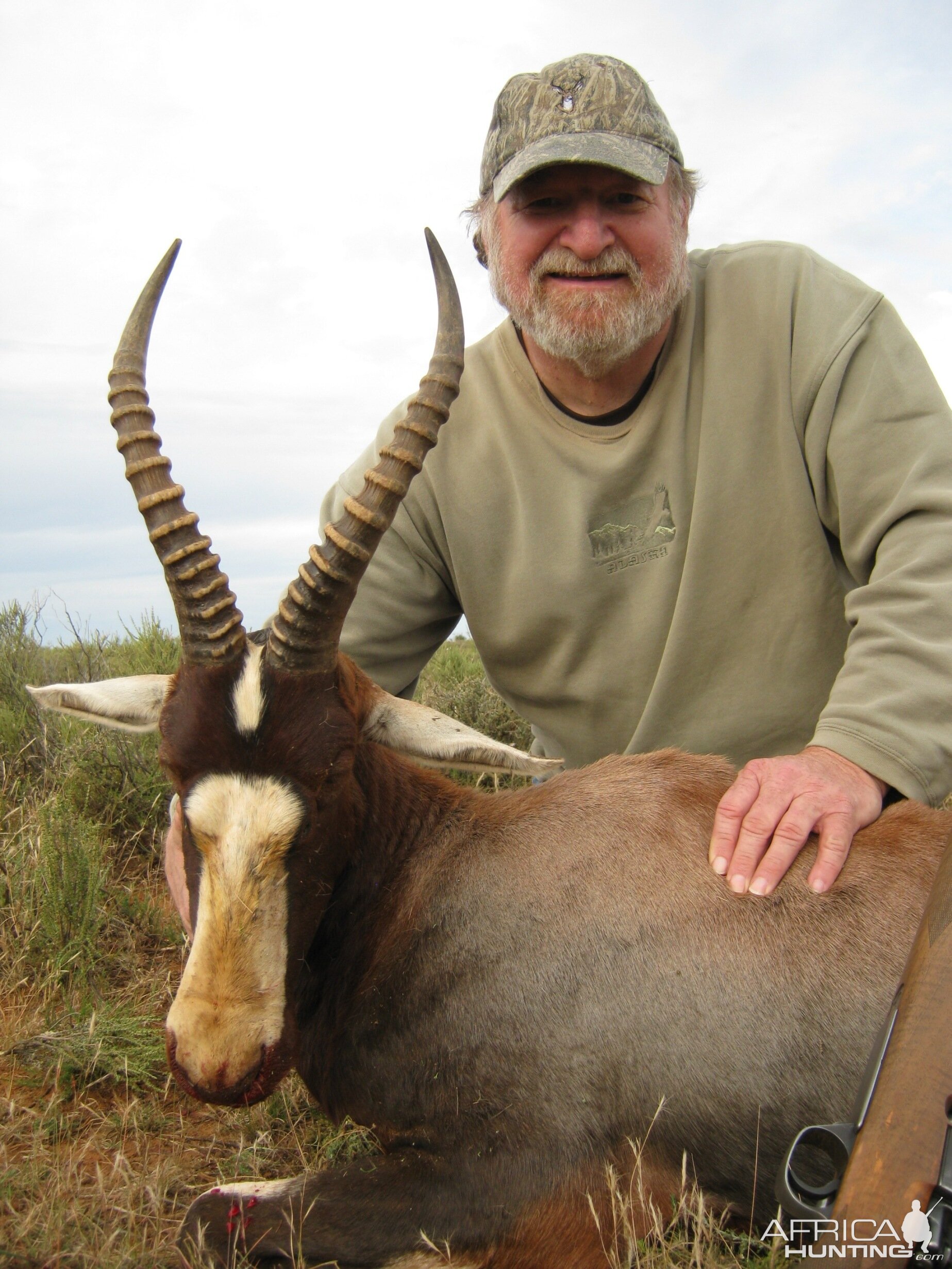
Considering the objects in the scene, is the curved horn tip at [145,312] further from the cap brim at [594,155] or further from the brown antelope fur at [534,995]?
the cap brim at [594,155]

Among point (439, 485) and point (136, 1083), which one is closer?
point (136, 1083)

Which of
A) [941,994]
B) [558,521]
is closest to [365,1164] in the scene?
[941,994]

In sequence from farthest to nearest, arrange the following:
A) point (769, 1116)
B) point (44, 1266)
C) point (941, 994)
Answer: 1. point (769, 1116)
2. point (44, 1266)
3. point (941, 994)

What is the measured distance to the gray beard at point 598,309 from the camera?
4359mm

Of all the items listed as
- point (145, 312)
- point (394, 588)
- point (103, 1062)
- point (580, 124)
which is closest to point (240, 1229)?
point (103, 1062)

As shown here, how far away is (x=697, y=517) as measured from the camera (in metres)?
4.49

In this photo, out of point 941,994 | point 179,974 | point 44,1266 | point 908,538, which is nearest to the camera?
point 941,994

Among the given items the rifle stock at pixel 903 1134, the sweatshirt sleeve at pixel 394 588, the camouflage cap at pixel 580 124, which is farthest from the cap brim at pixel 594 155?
the rifle stock at pixel 903 1134

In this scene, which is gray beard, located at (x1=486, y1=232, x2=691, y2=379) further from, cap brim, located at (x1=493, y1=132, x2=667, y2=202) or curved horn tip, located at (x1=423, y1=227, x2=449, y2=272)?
curved horn tip, located at (x1=423, y1=227, x2=449, y2=272)

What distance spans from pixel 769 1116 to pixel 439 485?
302 centimetres

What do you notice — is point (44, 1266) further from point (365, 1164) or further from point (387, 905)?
point (387, 905)

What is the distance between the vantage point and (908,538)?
13.1 ft

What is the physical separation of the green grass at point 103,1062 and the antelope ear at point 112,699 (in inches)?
43.3

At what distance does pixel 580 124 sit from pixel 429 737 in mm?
2727
